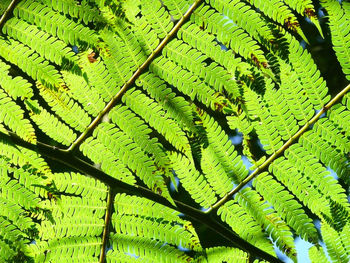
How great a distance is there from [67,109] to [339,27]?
3.51 ft

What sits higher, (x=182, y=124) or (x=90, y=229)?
(x=182, y=124)

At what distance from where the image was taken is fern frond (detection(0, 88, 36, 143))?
1.43 m

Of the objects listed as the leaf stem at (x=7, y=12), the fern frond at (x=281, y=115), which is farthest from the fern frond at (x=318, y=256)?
the leaf stem at (x=7, y=12)

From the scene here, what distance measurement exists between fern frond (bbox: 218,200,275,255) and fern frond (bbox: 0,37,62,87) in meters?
0.87

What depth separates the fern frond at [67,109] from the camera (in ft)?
5.20

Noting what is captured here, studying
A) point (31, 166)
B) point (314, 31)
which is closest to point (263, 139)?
point (31, 166)

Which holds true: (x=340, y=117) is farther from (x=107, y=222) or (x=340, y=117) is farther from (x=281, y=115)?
(x=107, y=222)

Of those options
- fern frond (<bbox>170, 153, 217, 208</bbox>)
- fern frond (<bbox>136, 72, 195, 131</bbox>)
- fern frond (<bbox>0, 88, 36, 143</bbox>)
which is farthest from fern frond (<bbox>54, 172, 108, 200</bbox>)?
fern frond (<bbox>136, 72, 195, 131</bbox>)

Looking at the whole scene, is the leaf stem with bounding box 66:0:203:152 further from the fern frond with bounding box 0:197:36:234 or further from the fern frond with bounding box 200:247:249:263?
the fern frond with bounding box 200:247:249:263

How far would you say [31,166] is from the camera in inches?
60.3

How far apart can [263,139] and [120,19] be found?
2.36ft

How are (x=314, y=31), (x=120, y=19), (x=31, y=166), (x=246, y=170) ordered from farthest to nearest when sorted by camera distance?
(x=314, y=31) → (x=246, y=170) → (x=31, y=166) → (x=120, y=19)

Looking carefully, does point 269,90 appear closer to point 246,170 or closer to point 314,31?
point 246,170

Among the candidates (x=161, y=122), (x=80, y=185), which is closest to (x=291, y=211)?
(x=161, y=122)
